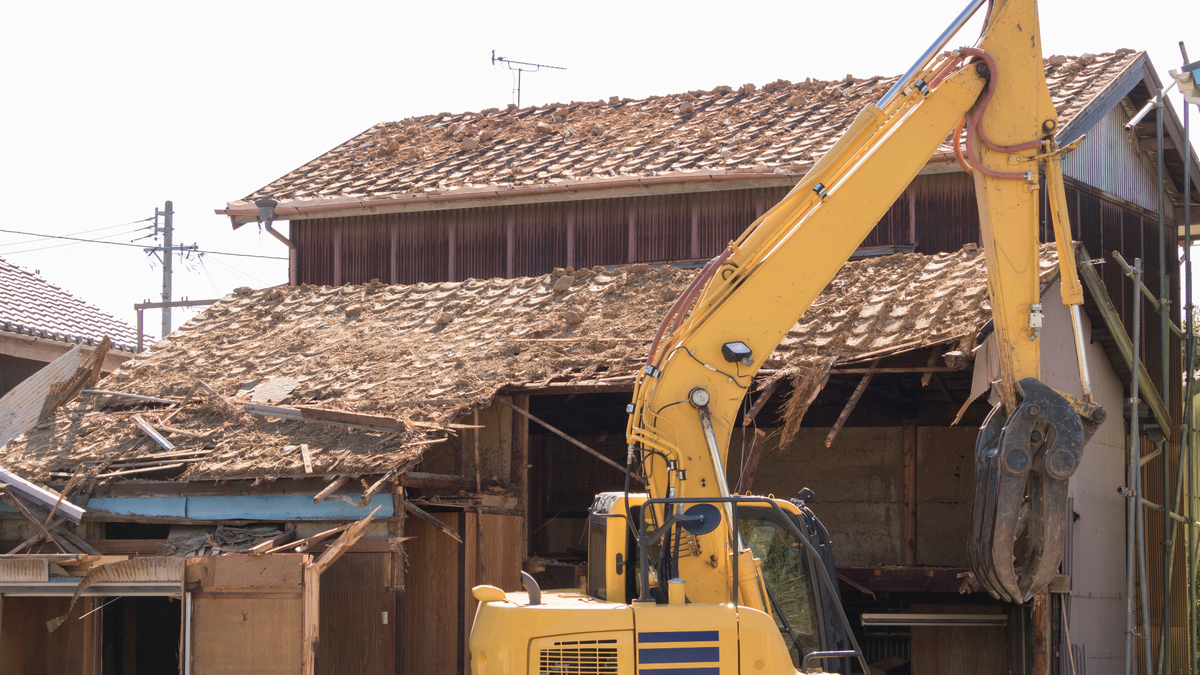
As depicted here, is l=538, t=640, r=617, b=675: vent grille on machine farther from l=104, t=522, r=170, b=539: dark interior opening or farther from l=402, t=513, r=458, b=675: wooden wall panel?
l=104, t=522, r=170, b=539: dark interior opening

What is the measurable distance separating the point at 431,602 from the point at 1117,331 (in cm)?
813

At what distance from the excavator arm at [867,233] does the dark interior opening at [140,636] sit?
8.41 meters

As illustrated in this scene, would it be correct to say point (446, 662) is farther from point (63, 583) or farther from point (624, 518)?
point (624, 518)

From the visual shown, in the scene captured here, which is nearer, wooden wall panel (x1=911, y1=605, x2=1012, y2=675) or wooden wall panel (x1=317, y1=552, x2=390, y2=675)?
wooden wall panel (x1=317, y1=552, x2=390, y2=675)

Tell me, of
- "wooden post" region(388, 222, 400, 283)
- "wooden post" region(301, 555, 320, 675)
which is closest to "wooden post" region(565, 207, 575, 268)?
"wooden post" region(388, 222, 400, 283)

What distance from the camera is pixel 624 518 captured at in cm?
753

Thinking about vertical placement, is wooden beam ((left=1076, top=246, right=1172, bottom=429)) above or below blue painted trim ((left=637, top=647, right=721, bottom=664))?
above

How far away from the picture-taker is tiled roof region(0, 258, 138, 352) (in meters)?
21.0

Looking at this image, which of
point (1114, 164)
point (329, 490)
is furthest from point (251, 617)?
point (1114, 164)

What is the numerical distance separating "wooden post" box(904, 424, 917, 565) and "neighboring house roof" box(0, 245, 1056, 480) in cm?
225

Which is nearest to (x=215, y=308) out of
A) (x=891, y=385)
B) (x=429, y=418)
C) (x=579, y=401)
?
(x=579, y=401)

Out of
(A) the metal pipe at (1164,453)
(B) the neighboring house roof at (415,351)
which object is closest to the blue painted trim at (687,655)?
(B) the neighboring house roof at (415,351)

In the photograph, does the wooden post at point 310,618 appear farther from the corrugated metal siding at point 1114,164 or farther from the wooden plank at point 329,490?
the corrugated metal siding at point 1114,164

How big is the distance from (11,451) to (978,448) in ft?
35.0
